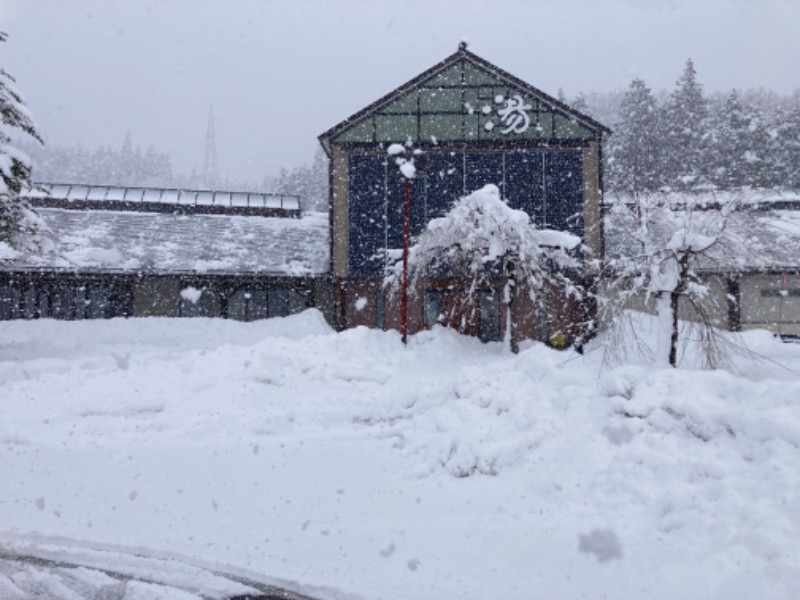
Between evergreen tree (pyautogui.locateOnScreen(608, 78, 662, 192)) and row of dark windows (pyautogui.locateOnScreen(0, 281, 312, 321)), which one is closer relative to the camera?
row of dark windows (pyautogui.locateOnScreen(0, 281, 312, 321))

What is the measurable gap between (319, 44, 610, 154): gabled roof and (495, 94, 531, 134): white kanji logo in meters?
0.04

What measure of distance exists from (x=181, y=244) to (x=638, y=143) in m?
33.6

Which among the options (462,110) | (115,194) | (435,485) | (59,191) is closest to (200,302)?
(115,194)

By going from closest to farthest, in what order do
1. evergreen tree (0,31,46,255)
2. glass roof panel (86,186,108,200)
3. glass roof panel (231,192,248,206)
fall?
evergreen tree (0,31,46,255) < glass roof panel (86,186,108,200) < glass roof panel (231,192,248,206)

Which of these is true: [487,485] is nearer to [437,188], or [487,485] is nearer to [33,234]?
[33,234]

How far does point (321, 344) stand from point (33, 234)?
25.6 feet

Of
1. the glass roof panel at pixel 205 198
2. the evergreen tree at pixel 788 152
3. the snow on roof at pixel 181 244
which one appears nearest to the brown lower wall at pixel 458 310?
the snow on roof at pixel 181 244

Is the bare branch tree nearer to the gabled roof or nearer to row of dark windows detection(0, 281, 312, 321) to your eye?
the gabled roof

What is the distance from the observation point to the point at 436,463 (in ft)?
24.3

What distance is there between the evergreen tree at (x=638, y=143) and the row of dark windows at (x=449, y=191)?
2021cm

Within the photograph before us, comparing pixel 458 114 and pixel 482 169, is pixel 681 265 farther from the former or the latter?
pixel 458 114

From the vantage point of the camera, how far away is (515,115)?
21.3 meters

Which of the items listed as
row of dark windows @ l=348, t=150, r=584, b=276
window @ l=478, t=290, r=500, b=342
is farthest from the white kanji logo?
window @ l=478, t=290, r=500, b=342

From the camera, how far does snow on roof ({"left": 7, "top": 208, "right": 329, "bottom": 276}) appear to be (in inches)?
792
